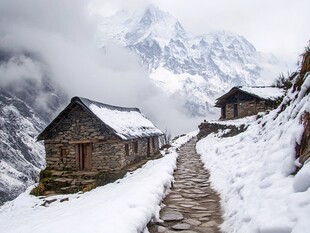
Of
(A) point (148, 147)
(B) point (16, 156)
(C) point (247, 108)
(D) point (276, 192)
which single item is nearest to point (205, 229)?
(D) point (276, 192)

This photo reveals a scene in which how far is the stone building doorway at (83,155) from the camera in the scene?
19.1 meters

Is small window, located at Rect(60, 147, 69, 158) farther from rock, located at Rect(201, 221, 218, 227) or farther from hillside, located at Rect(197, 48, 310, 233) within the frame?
rock, located at Rect(201, 221, 218, 227)

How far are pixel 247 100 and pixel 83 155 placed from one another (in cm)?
2215

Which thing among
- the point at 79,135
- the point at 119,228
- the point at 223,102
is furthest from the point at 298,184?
the point at 223,102

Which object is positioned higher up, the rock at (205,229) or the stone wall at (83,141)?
the stone wall at (83,141)

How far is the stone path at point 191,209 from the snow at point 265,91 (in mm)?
24217

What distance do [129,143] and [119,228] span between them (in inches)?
621

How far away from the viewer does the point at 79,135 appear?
1941 cm

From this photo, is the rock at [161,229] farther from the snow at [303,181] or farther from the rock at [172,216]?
the snow at [303,181]

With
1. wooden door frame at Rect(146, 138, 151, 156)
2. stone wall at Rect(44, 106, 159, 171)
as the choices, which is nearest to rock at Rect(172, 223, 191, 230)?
stone wall at Rect(44, 106, 159, 171)

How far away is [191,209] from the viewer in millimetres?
7188

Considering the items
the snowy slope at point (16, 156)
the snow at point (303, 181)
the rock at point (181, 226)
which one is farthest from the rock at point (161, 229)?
the snowy slope at point (16, 156)

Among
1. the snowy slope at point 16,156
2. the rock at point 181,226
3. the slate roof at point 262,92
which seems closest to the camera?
the rock at point 181,226

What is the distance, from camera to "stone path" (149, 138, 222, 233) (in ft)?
19.4
